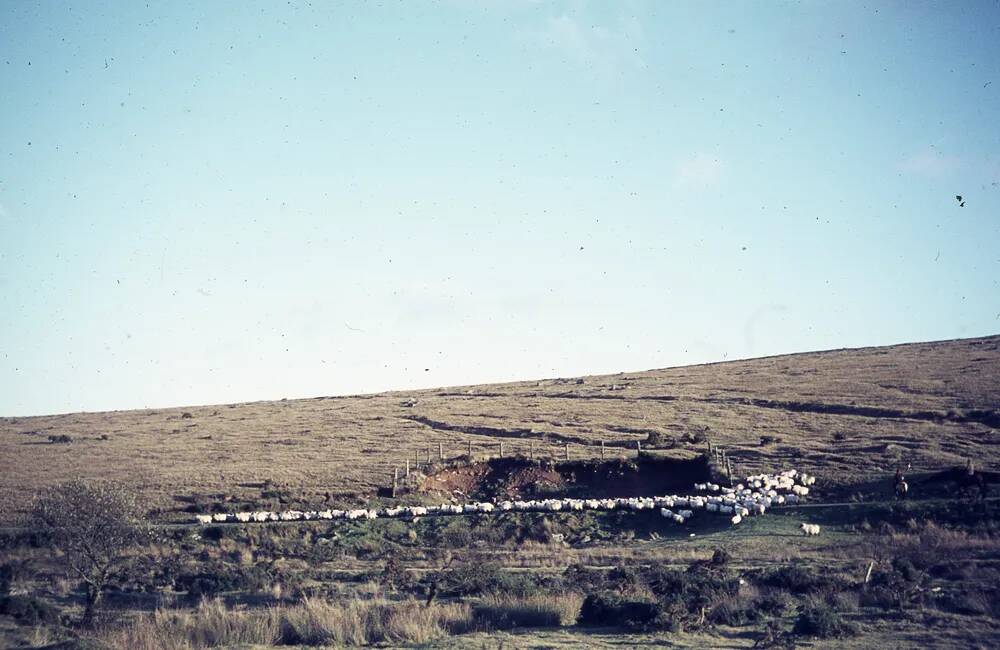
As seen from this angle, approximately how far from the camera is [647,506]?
124ft

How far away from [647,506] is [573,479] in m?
9.26

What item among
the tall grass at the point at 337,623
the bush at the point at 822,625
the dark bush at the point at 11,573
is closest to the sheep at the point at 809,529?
the tall grass at the point at 337,623

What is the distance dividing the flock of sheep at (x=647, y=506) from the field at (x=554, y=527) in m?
1.11

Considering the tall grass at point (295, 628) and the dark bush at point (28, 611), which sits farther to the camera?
the dark bush at point (28, 611)

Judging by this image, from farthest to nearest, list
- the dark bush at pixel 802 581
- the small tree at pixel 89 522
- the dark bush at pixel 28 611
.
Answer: the small tree at pixel 89 522, the dark bush at pixel 802 581, the dark bush at pixel 28 611

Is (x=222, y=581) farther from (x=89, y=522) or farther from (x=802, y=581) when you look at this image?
(x=802, y=581)

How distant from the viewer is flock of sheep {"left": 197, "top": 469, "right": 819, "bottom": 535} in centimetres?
3656

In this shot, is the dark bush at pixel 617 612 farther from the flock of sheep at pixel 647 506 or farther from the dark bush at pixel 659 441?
the dark bush at pixel 659 441

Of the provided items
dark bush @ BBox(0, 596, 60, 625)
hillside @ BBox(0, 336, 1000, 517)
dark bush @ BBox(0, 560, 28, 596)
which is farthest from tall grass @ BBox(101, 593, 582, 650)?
hillside @ BBox(0, 336, 1000, 517)

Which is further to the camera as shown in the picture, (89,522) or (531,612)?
(89,522)

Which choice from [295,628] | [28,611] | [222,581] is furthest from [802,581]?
[28,611]

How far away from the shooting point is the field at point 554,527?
16047 millimetres

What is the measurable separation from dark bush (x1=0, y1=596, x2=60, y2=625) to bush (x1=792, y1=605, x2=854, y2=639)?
1680cm

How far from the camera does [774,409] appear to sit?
204 ft
